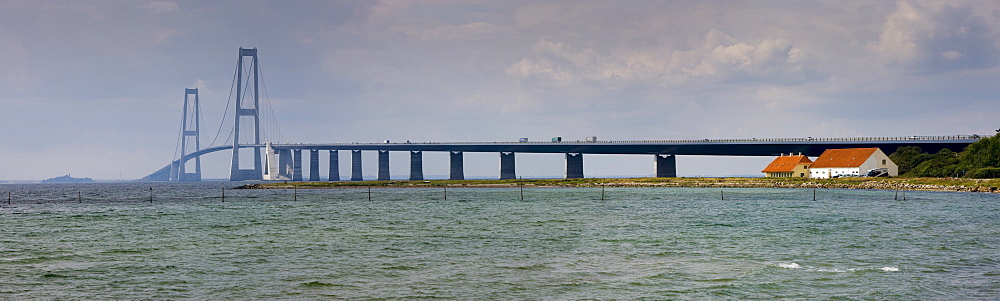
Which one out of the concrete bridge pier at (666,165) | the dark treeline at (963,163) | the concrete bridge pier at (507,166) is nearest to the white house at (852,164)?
the dark treeline at (963,163)

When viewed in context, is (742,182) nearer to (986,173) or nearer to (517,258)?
(986,173)

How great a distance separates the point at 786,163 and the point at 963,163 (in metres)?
33.9

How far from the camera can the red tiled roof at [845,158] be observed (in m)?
127

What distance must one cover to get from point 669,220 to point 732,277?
26100 mm

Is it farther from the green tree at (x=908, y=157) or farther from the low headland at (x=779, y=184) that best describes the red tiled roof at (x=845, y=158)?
the green tree at (x=908, y=157)

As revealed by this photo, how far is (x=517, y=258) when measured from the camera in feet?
102

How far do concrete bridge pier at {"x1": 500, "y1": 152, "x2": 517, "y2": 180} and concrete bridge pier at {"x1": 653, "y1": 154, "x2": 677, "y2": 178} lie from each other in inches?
1308

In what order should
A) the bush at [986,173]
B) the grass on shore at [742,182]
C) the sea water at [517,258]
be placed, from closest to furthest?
the sea water at [517,258], the grass on shore at [742,182], the bush at [986,173]

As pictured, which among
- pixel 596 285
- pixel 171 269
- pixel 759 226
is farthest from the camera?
pixel 759 226

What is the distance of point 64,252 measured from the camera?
3547 centimetres

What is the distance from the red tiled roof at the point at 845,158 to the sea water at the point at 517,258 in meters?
75.8

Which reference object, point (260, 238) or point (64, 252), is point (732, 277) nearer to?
point (260, 238)

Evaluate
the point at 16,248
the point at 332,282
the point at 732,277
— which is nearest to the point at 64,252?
the point at 16,248

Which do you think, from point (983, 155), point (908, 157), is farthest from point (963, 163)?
point (908, 157)
